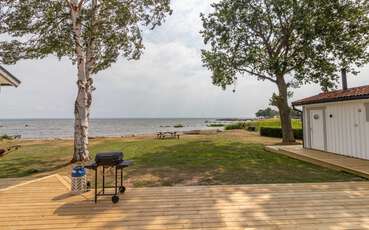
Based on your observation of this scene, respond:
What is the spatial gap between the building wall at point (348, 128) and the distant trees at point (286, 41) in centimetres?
516

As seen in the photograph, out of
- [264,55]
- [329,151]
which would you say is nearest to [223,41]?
[264,55]

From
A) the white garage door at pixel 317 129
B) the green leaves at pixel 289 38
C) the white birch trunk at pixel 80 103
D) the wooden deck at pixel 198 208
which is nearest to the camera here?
the wooden deck at pixel 198 208

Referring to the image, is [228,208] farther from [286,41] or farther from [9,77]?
[286,41]

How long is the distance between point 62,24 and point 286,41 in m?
13.0

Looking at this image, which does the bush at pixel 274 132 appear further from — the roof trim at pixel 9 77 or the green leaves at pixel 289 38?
the roof trim at pixel 9 77

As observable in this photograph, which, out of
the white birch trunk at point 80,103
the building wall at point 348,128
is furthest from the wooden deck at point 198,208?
the white birch trunk at point 80,103

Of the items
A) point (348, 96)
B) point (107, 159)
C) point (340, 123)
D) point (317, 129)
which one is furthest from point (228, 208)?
point (317, 129)

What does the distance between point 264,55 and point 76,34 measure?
11.5 metres

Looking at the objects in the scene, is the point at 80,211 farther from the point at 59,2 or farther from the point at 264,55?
the point at 264,55

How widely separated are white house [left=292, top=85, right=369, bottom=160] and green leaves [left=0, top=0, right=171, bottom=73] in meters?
8.44

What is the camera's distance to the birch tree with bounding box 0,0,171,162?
443 inches

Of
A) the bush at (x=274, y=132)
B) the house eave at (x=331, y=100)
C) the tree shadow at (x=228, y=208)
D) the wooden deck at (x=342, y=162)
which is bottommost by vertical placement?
the tree shadow at (x=228, y=208)

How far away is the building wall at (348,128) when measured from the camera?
9922mm

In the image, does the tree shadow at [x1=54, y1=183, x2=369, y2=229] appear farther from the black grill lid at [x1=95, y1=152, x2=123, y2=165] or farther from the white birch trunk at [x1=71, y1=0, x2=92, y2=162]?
the white birch trunk at [x1=71, y1=0, x2=92, y2=162]
